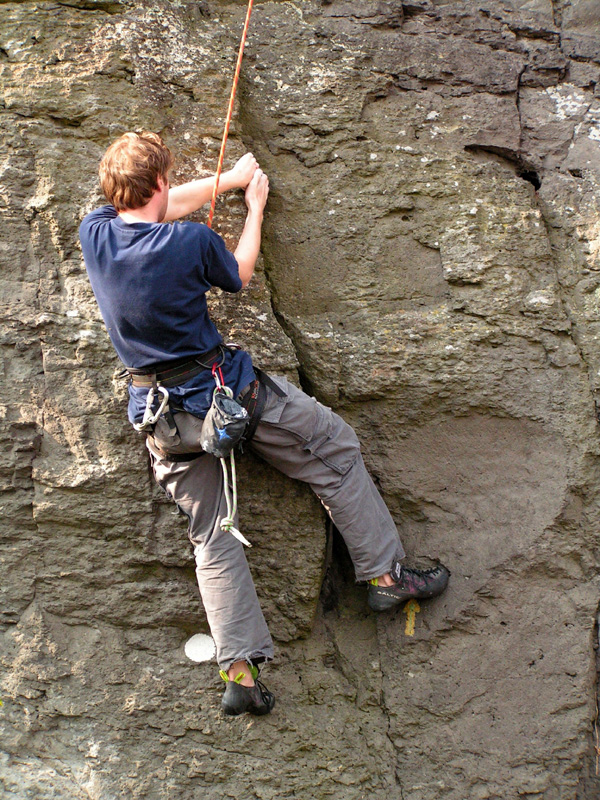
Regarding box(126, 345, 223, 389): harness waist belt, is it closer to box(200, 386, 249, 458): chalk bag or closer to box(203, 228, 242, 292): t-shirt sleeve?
box(200, 386, 249, 458): chalk bag

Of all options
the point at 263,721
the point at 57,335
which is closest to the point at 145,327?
the point at 57,335

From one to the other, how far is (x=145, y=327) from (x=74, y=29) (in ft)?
4.83

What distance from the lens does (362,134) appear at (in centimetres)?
324

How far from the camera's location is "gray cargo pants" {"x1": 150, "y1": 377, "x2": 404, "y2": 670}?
2.69 metres

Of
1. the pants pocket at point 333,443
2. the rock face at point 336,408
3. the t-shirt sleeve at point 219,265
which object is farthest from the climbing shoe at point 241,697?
the t-shirt sleeve at point 219,265

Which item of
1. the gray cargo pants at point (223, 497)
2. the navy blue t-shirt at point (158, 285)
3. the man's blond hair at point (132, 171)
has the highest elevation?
the man's blond hair at point (132, 171)

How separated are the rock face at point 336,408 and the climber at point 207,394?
0.72 ft

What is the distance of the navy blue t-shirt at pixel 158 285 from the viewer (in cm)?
240

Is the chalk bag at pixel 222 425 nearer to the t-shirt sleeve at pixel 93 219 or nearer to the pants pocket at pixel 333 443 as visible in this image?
the pants pocket at pixel 333 443

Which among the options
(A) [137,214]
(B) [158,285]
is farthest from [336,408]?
(A) [137,214]

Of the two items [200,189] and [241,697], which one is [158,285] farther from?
[241,697]

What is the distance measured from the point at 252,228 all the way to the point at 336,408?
33.6 inches

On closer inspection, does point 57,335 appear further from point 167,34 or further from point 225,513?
point 167,34

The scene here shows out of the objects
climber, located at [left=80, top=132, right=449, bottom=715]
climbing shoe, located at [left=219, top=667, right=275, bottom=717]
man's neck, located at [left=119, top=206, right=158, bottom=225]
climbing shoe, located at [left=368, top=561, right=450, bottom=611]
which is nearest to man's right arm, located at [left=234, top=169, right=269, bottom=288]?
climber, located at [left=80, top=132, right=449, bottom=715]
